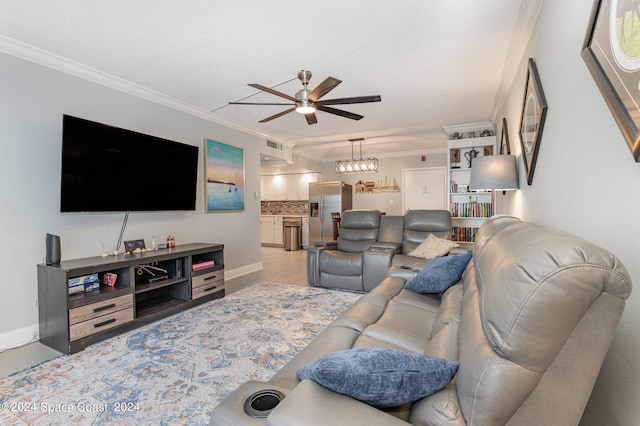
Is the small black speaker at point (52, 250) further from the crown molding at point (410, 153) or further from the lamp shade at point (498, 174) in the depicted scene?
the crown molding at point (410, 153)

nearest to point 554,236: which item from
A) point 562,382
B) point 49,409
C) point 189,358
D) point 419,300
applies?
point 562,382

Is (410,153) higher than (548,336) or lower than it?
higher

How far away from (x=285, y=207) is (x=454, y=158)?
16.3ft

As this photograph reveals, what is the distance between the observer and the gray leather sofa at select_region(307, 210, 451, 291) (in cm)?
384

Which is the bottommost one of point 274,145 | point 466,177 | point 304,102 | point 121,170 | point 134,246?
point 134,246

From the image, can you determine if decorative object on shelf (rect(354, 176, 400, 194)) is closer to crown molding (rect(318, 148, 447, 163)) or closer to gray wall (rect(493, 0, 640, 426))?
crown molding (rect(318, 148, 447, 163))

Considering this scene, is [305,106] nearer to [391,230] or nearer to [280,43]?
[280,43]

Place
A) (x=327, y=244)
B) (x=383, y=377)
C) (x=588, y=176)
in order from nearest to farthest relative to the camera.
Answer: (x=383, y=377) < (x=588, y=176) < (x=327, y=244)

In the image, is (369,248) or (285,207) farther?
(285,207)

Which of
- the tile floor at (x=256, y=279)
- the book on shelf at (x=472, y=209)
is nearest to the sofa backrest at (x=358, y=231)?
the tile floor at (x=256, y=279)

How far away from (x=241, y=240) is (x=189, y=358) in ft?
9.12

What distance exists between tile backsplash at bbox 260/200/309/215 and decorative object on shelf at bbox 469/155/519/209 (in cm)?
584

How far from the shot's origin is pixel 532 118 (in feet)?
6.93

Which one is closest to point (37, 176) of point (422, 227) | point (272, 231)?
point (422, 227)
